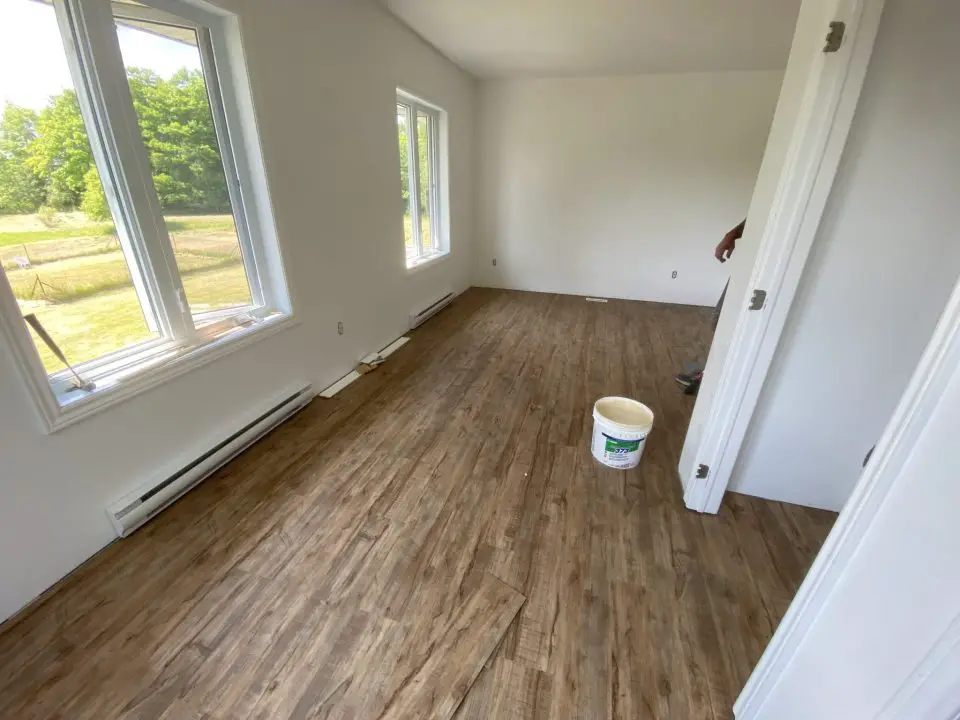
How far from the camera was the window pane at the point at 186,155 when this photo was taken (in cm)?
173

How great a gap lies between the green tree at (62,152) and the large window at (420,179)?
8.13ft

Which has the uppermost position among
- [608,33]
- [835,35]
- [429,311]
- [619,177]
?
[608,33]

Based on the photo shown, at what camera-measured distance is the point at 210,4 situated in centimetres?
184

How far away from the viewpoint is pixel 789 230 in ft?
4.66

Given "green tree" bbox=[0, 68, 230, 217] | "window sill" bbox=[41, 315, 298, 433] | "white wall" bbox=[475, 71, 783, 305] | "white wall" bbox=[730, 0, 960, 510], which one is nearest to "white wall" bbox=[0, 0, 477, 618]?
"window sill" bbox=[41, 315, 298, 433]

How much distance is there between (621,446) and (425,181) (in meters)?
3.68

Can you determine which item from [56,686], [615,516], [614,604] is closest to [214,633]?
[56,686]

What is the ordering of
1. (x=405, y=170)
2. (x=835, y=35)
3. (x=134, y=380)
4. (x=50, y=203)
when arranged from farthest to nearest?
(x=405, y=170), (x=134, y=380), (x=50, y=203), (x=835, y=35)

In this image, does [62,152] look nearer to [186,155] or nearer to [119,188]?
[119,188]

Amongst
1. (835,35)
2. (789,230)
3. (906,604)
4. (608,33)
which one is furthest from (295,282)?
(608,33)

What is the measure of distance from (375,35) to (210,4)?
4.64 feet

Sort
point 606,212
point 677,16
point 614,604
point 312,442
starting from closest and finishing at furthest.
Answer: point 614,604
point 312,442
point 677,16
point 606,212

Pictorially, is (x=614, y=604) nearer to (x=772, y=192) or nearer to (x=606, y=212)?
(x=772, y=192)

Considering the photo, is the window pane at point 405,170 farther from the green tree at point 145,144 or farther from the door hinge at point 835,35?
the door hinge at point 835,35
